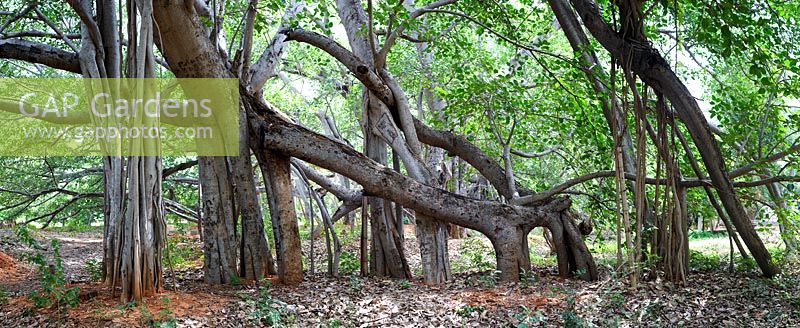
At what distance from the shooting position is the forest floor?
15.1ft

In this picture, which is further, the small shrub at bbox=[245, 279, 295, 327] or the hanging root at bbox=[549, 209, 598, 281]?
the hanging root at bbox=[549, 209, 598, 281]

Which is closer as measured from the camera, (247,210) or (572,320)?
(572,320)

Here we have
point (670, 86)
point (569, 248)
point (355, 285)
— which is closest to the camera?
point (670, 86)

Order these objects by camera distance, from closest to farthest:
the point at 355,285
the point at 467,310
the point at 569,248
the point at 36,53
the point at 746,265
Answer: the point at 467,310, the point at 355,285, the point at 36,53, the point at 569,248, the point at 746,265

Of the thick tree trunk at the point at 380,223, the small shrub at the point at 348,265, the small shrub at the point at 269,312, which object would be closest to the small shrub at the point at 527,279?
the thick tree trunk at the point at 380,223

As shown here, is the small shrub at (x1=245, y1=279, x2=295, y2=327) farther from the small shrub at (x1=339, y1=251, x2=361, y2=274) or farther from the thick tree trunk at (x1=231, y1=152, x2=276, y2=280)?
the small shrub at (x1=339, y1=251, x2=361, y2=274)

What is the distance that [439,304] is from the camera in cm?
541

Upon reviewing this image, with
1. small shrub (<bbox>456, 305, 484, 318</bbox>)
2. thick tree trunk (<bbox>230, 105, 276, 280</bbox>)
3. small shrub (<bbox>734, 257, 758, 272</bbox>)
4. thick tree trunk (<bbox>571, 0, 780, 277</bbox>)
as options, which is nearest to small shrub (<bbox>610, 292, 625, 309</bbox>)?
small shrub (<bbox>456, 305, 484, 318</bbox>)

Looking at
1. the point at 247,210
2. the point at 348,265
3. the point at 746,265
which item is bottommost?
the point at 746,265

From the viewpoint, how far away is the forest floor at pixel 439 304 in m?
4.61

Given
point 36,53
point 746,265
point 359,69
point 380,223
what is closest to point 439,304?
point 380,223

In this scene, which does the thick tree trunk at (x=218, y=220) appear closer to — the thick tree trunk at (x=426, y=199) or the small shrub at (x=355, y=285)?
the thick tree trunk at (x=426, y=199)

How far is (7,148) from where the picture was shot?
9.48 metres

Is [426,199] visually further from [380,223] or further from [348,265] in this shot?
[348,265]
